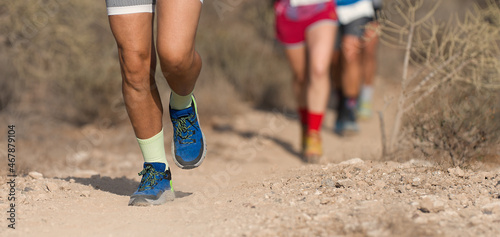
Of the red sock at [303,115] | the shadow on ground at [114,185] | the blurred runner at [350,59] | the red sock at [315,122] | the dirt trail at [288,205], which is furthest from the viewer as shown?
the blurred runner at [350,59]

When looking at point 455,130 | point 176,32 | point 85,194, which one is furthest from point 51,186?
point 455,130

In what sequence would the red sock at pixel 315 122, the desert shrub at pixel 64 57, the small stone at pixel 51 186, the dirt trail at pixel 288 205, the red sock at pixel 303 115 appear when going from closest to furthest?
the dirt trail at pixel 288 205 → the small stone at pixel 51 186 → the red sock at pixel 315 122 → the red sock at pixel 303 115 → the desert shrub at pixel 64 57

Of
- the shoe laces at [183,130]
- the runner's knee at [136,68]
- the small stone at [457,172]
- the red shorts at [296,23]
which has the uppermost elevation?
the red shorts at [296,23]

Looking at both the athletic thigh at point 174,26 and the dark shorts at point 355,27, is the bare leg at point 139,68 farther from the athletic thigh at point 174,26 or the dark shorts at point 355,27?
the dark shorts at point 355,27

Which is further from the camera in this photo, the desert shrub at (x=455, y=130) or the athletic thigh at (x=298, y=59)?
the athletic thigh at (x=298, y=59)

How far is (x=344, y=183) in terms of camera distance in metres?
3.44

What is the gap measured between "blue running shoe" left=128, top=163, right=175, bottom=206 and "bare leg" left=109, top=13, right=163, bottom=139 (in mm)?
199

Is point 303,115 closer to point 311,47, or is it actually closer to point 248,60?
point 311,47

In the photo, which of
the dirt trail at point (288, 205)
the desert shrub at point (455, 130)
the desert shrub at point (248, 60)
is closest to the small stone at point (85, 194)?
the dirt trail at point (288, 205)

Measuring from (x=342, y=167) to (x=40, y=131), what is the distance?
166 inches

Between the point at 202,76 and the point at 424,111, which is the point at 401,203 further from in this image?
the point at 202,76

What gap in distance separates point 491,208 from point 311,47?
3.13m

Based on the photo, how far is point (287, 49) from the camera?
244 inches

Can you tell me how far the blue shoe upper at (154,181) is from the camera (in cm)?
350
